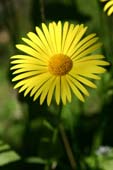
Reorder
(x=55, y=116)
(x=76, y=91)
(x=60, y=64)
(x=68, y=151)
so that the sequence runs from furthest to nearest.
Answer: (x=55, y=116) → (x=68, y=151) → (x=60, y=64) → (x=76, y=91)

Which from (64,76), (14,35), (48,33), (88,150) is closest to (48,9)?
(14,35)

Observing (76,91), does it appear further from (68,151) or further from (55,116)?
(55,116)

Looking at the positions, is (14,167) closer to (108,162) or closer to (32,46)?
(108,162)

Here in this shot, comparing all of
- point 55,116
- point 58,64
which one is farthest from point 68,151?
point 58,64

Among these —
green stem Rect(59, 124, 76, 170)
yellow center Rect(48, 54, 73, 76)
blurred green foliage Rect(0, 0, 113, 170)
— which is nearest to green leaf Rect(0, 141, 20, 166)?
blurred green foliage Rect(0, 0, 113, 170)

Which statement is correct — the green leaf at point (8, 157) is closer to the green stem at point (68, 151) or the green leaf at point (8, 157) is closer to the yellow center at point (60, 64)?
the green stem at point (68, 151)

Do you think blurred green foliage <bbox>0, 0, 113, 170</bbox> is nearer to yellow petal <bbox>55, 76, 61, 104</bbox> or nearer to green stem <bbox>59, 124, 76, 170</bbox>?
green stem <bbox>59, 124, 76, 170</bbox>
